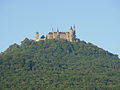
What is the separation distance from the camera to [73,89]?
191 metres

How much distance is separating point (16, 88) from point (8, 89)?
6.07 feet

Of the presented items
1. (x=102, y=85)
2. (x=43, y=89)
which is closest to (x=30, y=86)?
(x=43, y=89)

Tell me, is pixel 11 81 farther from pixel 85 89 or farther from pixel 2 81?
pixel 85 89

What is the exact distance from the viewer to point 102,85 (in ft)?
655

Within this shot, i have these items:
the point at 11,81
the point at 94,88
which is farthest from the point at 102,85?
the point at 11,81

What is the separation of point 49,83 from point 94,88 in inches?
419

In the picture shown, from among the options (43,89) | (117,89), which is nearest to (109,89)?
(117,89)

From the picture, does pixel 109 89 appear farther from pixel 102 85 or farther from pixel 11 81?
pixel 11 81

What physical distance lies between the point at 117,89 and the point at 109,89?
186 cm

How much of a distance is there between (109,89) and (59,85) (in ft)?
35.4

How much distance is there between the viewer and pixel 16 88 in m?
191

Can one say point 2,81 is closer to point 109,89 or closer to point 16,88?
point 16,88

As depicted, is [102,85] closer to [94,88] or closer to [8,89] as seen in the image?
[94,88]

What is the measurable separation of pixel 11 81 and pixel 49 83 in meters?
7.97
